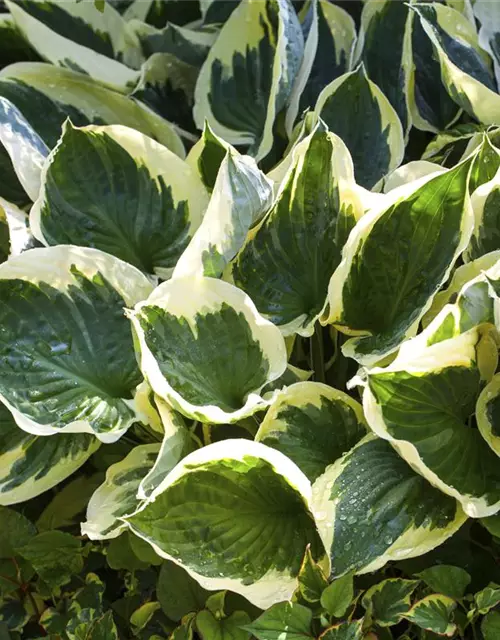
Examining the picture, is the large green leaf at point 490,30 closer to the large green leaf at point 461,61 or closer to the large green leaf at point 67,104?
the large green leaf at point 461,61

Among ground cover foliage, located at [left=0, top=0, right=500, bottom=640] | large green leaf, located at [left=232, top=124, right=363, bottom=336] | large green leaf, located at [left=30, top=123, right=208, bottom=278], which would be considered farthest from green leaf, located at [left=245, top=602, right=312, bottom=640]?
large green leaf, located at [left=30, top=123, right=208, bottom=278]

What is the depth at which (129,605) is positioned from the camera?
67cm

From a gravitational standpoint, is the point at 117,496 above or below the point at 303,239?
below

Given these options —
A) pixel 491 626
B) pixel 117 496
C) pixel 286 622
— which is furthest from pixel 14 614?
pixel 491 626

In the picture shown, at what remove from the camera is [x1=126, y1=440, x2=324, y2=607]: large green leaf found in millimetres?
477

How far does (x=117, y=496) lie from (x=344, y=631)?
0.21m

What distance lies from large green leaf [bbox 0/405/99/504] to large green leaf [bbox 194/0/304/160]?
1.27 ft

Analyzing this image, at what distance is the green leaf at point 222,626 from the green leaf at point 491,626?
169 mm

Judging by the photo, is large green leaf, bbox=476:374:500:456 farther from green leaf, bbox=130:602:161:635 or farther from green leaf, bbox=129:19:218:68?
green leaf, bbox=129:19:218:68

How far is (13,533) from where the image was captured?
66 centimetres

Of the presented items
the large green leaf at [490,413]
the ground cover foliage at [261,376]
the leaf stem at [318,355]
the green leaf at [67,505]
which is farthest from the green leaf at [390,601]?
the green leaf at [67,505]

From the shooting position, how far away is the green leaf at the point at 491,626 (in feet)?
1.65

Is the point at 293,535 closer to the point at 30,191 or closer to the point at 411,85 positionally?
the point at 30,191

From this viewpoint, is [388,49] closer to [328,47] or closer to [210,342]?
[328,47]
